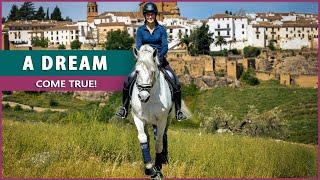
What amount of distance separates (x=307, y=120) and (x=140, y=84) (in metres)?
18.7

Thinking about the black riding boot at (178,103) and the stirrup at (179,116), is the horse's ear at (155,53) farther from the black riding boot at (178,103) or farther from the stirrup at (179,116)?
the stirrup at (179,116)

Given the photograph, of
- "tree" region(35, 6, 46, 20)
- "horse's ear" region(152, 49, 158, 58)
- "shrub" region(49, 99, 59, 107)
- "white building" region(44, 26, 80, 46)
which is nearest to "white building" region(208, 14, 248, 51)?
"white building" region(44, 26, 80, 46)

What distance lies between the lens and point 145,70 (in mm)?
3449

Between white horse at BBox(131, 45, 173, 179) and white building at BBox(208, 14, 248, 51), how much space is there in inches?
1248

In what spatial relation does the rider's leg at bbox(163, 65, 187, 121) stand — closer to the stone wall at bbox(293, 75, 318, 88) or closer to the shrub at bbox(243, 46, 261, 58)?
the stone wall at bbox(293, 75, 318, 88)

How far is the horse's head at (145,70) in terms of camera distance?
343 centimetres

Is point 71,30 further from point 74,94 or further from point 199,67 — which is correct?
point 199,67

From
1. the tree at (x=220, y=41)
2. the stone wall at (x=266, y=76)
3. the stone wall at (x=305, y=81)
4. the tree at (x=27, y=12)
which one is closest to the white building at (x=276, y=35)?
the tree at (x=220, y=41)

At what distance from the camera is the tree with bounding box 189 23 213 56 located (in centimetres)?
2857

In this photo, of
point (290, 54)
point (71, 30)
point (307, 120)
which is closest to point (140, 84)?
point (307, 120)

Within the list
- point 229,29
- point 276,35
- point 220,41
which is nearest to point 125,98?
point 220,41

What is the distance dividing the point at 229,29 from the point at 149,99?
3429 cm

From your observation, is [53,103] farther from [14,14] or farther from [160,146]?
[160,146]

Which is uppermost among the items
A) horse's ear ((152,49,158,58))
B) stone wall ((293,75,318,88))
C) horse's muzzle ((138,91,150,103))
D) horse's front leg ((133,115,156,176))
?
horse's ear ((152,49,158,58))
